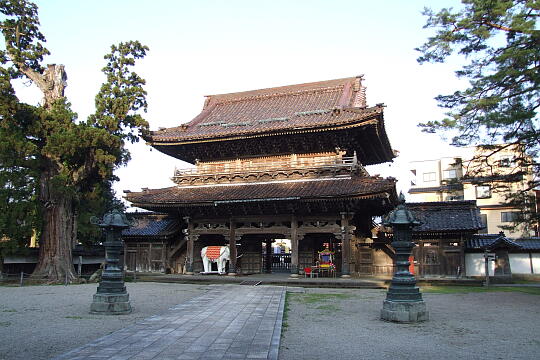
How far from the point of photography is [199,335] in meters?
8.27

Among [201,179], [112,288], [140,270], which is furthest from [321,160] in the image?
[112,288]

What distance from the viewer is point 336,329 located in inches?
370

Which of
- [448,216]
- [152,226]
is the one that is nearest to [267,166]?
[152,226]

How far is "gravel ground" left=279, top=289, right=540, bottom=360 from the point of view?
288 inches

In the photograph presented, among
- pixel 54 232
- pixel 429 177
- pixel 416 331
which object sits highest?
pixel 429 177

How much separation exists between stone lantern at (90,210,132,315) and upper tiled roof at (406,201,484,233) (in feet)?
48.0

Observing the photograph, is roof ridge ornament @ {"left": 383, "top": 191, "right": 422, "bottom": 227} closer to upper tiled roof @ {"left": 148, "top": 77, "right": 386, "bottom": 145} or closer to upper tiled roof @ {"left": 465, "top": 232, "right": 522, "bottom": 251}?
upper tiled roof @ {"left": 148, "top": 77, "right": 386, "bottom": 145}

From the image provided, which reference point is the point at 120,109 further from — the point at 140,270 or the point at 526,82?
the point at 526,82

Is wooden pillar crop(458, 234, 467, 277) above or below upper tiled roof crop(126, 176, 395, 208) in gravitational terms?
below

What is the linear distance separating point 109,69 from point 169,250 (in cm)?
1066

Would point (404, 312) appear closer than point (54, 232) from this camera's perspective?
Yes

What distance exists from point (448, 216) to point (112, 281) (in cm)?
1768

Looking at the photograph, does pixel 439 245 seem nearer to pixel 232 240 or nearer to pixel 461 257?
pixel 461 257

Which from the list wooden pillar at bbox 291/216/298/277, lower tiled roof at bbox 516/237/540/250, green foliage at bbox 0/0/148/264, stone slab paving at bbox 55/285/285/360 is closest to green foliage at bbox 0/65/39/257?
green foliage at bbox 0/0/148/264
